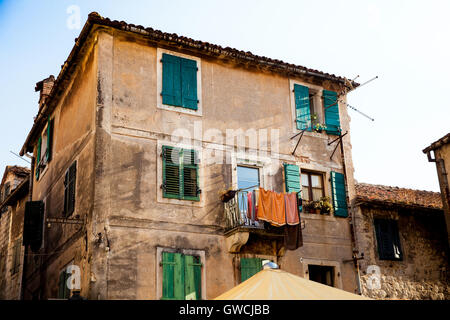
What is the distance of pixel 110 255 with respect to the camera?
530 inches

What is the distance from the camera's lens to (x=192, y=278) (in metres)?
14.2

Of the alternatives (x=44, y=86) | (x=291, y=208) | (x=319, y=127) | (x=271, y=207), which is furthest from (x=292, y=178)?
(x=44, y=86)

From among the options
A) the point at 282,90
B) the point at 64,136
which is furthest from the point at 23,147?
the point at 282,90

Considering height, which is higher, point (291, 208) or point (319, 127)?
point (319, 127)

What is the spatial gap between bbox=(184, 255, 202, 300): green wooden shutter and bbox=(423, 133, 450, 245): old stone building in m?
8.09

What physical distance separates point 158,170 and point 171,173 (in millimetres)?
340

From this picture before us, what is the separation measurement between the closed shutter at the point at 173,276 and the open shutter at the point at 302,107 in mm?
5824

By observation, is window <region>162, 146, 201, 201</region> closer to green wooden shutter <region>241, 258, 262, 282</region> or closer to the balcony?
the balcony

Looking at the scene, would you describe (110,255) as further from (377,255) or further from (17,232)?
(17,232)

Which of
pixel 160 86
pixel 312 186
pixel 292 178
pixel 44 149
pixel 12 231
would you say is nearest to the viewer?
pixel 160 86

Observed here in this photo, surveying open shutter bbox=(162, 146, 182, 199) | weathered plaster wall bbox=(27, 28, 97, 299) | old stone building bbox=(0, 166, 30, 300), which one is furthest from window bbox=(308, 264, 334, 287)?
old stone building bbox=(0, 166, 30, 300)

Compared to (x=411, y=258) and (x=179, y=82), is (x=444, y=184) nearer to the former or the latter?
(x=411, y=258)

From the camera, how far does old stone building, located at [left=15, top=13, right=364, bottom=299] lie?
1398 centimetres

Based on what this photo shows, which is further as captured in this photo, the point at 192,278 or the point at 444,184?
the point at 444,184
